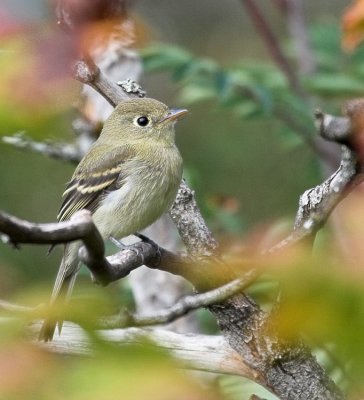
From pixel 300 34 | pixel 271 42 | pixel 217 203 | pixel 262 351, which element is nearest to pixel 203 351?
pixel 262 351

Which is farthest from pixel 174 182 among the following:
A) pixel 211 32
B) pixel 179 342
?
pixel 211 32

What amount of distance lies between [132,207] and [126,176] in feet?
0.84

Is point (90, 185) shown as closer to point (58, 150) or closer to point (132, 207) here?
point (132, 207)

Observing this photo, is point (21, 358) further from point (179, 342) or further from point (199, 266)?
point (179, 342)

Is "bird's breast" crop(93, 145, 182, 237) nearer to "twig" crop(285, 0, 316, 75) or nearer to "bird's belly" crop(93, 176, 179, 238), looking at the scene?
"bird's belly" crop(93, 176, 179, 238)

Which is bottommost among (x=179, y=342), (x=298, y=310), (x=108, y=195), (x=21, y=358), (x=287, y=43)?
(x=179, y=342)

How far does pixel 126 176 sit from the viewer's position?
412 centimetres

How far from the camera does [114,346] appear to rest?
108 centimetres

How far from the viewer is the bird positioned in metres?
3.83

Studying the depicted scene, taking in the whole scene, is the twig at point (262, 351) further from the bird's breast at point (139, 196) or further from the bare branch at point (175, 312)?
the bird's breast at point (139, 196)

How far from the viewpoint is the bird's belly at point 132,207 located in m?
3.79

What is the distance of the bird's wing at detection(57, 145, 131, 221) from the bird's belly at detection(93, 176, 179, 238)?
55 mm

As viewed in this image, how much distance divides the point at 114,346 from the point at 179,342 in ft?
6.39

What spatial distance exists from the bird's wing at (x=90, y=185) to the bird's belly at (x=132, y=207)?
0.05 m
